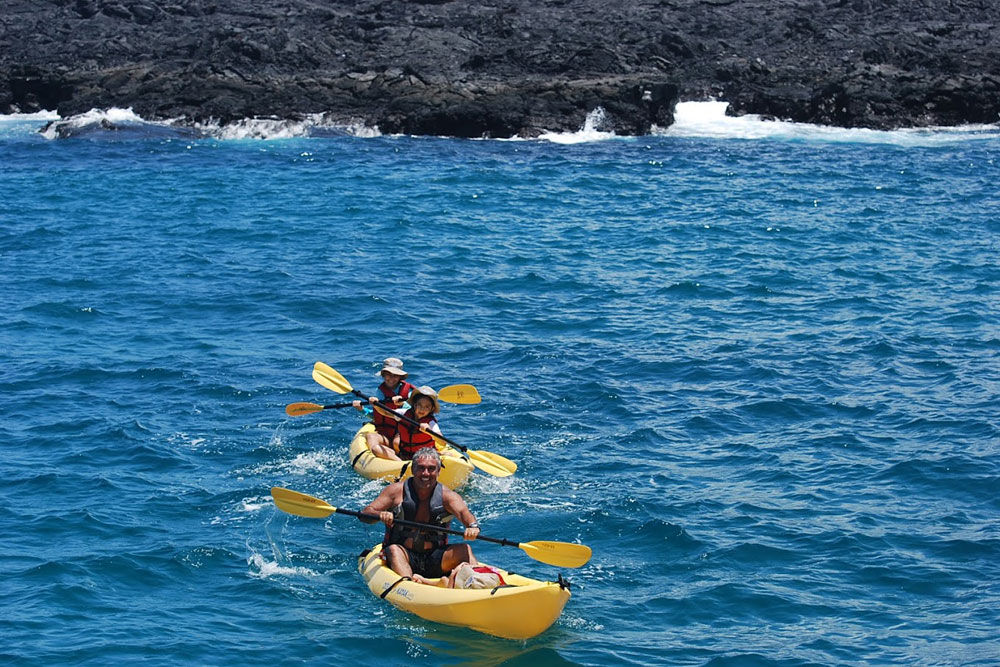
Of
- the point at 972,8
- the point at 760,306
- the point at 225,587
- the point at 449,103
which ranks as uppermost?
the point at 972,8

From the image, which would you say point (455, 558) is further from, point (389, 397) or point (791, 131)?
point (791, 131)

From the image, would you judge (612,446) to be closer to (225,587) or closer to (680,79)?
(225,587)

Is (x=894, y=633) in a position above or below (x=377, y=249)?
below

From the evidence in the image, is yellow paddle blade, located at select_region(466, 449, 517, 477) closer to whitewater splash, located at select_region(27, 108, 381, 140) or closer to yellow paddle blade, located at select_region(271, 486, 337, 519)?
yellow paddle blade, located at select_region(271, 486, 337, 519)

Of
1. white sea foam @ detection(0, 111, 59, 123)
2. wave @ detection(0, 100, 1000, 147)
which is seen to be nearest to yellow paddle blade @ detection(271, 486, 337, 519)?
wave @ detection(0, 100, 1000, 147)

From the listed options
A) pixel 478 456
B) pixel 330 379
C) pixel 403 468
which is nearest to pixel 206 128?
pixel 330 379

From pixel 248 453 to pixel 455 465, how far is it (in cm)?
252

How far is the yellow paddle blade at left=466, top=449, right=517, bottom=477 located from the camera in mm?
12742

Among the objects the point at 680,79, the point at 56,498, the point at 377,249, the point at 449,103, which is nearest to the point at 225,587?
the point at 56,498

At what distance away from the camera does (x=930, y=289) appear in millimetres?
20172

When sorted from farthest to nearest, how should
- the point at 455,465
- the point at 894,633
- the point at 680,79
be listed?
1. the point at 680,79
2. the point at 455,465
3. the point at 894,633

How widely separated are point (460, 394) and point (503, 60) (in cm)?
2966

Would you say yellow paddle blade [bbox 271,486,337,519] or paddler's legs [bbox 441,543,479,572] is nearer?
paddler's legs [bbox 441,543,479,572]

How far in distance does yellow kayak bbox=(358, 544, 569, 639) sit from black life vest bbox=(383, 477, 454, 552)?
540mm
